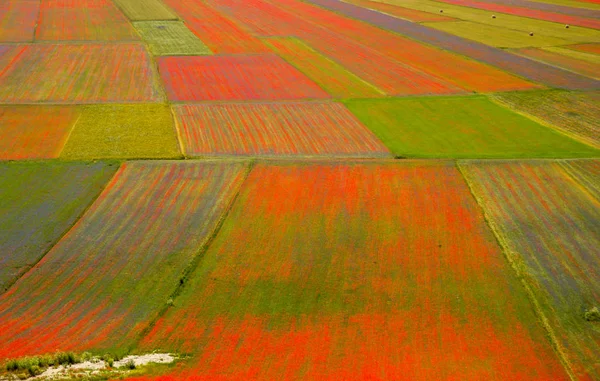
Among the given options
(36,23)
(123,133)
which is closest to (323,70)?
(123,133)

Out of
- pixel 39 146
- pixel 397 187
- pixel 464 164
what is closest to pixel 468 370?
pixel 397 187

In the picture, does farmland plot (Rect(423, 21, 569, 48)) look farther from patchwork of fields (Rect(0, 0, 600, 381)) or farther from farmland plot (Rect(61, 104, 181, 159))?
farmland plot (Rect(61, 104, 181, 159))

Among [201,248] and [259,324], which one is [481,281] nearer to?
[259,324]

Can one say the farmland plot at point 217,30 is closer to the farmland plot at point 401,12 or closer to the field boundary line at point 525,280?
the farmland plot at point 401,12

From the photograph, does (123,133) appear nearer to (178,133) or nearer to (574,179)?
(178,133)

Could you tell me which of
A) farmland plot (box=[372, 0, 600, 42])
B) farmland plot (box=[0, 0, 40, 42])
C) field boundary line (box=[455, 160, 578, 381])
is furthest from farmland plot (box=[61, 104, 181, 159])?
farmland plot (box=[372, 0, 600, 42])

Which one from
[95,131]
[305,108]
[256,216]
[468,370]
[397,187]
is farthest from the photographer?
[305,108]
